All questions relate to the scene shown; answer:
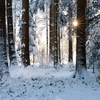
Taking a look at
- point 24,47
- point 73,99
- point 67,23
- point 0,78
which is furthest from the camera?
point 67,23

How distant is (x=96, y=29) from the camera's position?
12.3m

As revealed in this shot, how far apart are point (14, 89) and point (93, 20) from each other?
6322mm

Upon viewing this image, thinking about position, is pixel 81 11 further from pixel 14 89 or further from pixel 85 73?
pixel 14 89

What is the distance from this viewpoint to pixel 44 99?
22.0ft

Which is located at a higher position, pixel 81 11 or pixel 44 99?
pixel 81 11

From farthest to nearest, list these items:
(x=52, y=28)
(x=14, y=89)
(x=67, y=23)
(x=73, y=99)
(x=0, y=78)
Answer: (x=67, y=23), (x=52, y=28), (x=0, y=78), (x=14, y=89), (x=73, y=99)

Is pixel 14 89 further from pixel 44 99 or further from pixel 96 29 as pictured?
pixel 96 29

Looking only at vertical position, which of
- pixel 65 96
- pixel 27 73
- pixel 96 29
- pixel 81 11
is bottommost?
pixel 27 73

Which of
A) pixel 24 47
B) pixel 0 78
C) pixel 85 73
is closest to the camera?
pixel 0 78

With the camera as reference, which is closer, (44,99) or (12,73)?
(44,99)

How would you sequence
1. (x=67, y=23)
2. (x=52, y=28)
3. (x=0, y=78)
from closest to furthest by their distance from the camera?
(x=0, y=78) → (x=52, y=28) → (x=67, y=23)

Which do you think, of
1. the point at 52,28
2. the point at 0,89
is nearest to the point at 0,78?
the point at 0,89

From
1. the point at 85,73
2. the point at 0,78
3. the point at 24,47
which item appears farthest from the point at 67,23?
the point at 0,78

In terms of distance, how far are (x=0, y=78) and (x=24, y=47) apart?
4.00 metres
